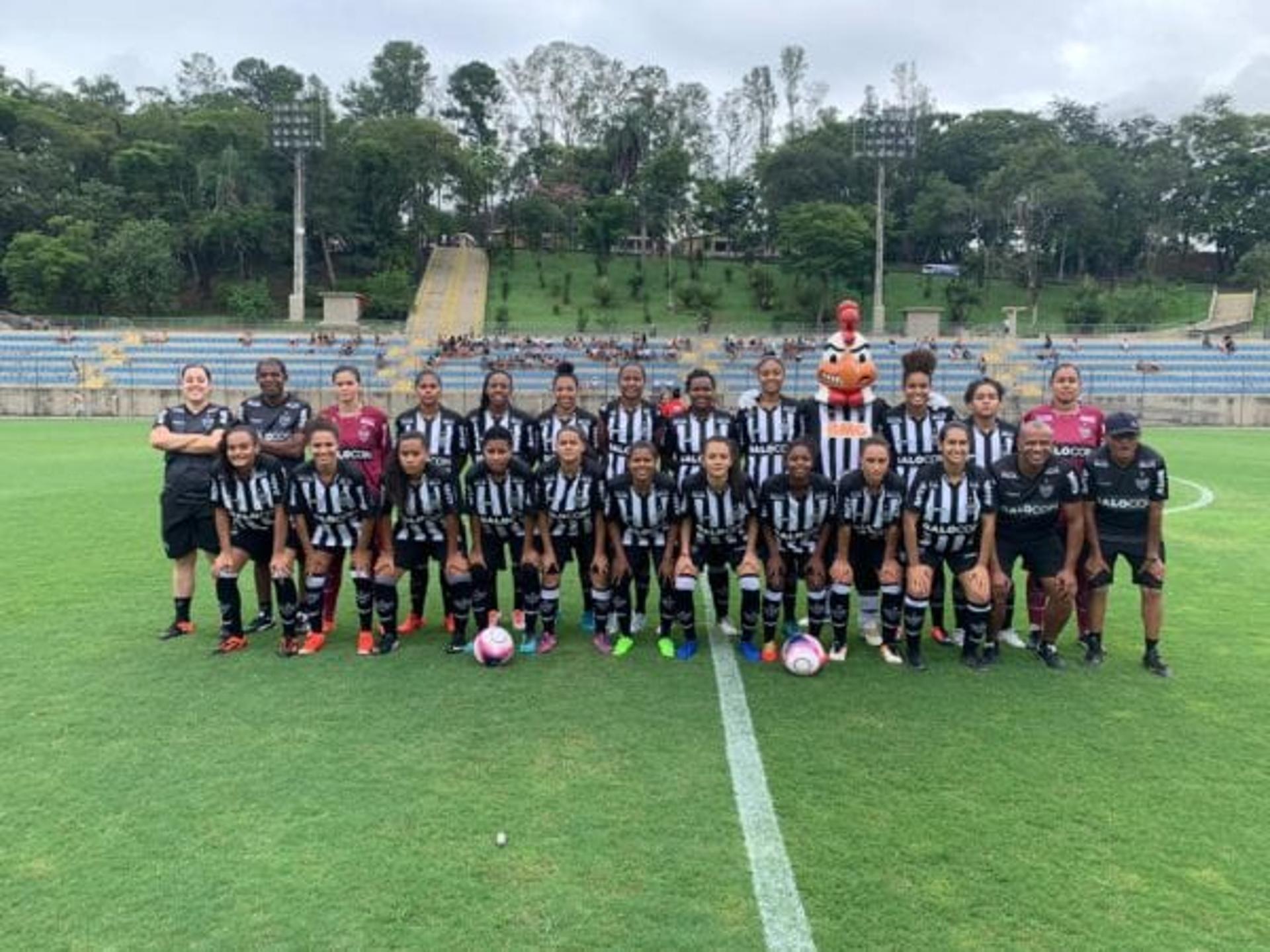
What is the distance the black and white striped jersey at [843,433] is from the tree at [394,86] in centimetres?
7535

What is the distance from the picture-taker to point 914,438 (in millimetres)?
5961

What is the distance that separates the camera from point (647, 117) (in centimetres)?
6762

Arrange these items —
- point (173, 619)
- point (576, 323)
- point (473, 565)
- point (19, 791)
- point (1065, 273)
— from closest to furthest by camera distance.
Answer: point (19, 791) < point (473, 565) < point (173, 619) < point (576, 323) < point (1065, 273)

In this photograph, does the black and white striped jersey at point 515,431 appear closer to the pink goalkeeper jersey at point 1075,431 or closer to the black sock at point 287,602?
the black sock at point 287,602

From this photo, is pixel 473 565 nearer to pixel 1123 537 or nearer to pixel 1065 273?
pixel 1123 537

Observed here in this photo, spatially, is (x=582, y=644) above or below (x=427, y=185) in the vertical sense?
below

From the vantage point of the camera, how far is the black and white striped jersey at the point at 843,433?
6008 mm

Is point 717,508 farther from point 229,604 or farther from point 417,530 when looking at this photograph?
point 229,604

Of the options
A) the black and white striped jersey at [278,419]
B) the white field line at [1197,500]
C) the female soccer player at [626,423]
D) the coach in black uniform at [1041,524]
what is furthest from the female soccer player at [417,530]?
the white field line at [1197,500]

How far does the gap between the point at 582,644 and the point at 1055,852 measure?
10.2ft

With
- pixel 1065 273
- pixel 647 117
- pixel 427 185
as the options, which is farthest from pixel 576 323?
pixel 1065 273

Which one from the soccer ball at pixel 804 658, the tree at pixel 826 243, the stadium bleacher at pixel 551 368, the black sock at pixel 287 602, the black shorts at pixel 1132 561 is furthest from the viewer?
the tree at pixel 826 243

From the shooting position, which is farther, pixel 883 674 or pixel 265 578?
pixel 265 578

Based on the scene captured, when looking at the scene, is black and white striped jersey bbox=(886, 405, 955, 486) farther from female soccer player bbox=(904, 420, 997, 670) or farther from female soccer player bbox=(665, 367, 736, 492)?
female soccer player bbox=(665, 367, 736, 492)
